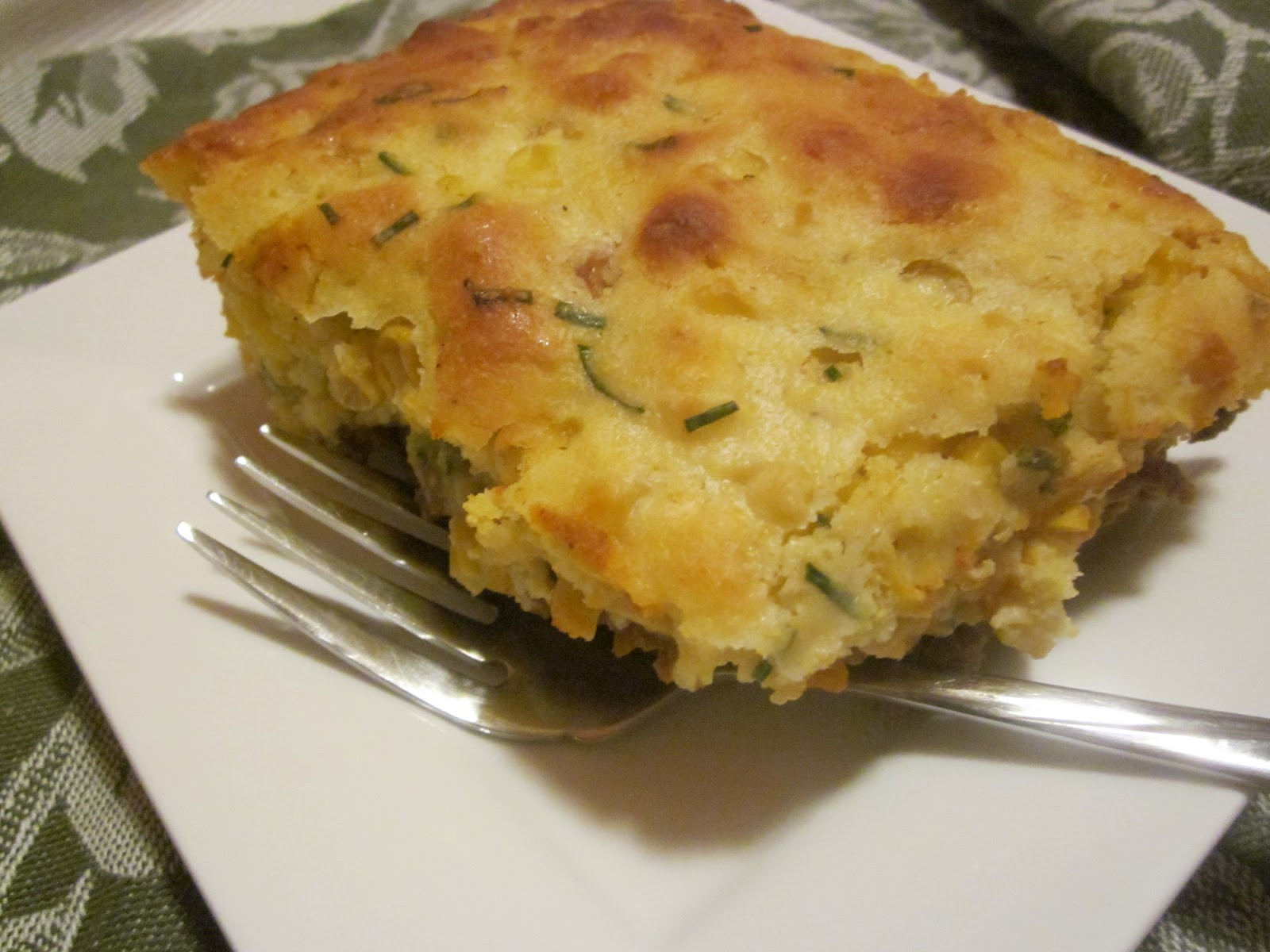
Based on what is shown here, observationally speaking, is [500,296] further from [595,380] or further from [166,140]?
[166,140]

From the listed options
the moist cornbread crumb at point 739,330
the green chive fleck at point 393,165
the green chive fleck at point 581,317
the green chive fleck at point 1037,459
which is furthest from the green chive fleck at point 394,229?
the green chive fleck at point 1037,459

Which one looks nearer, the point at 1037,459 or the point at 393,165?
the point at 1037,459

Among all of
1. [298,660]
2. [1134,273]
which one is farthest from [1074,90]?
[298,660]

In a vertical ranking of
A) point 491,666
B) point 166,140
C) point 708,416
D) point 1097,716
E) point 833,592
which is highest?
point 708,416

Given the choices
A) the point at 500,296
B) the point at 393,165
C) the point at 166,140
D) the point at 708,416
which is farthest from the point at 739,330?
the point at 166,140

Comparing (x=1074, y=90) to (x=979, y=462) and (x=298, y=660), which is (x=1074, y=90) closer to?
(x=979, y=462)

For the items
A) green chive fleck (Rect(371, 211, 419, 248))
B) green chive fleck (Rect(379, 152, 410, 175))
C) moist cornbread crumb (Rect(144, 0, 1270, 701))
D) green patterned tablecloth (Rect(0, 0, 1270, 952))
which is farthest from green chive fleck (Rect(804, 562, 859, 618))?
green chive fleck (Rect(379, 152, 410, 175))
